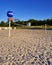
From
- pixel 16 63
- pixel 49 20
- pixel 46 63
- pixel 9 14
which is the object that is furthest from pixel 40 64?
pixel 49 20

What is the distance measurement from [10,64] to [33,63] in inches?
28.7

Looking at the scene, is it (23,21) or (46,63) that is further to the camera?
(23,21)

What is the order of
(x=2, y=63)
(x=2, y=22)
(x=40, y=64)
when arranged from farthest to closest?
(x=2, y=22)
(x=2, y=63)
(x=40, y=64)

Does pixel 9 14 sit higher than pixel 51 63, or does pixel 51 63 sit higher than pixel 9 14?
pixel 9 14

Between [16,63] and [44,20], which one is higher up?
[44,20]

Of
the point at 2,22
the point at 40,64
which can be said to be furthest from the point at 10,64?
the point at 2,22

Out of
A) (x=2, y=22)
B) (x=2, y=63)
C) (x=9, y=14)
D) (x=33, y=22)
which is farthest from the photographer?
(x=2, y=22)

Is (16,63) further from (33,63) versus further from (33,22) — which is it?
(33,22)

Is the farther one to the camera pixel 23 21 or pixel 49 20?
pixel 23 21

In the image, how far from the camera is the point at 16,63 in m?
4.15

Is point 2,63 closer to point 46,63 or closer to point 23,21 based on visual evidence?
point 46,63

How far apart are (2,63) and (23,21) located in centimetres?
6349

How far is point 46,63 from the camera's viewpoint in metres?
3.98

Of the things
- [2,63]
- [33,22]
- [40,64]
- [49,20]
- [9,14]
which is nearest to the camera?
[40,64]
